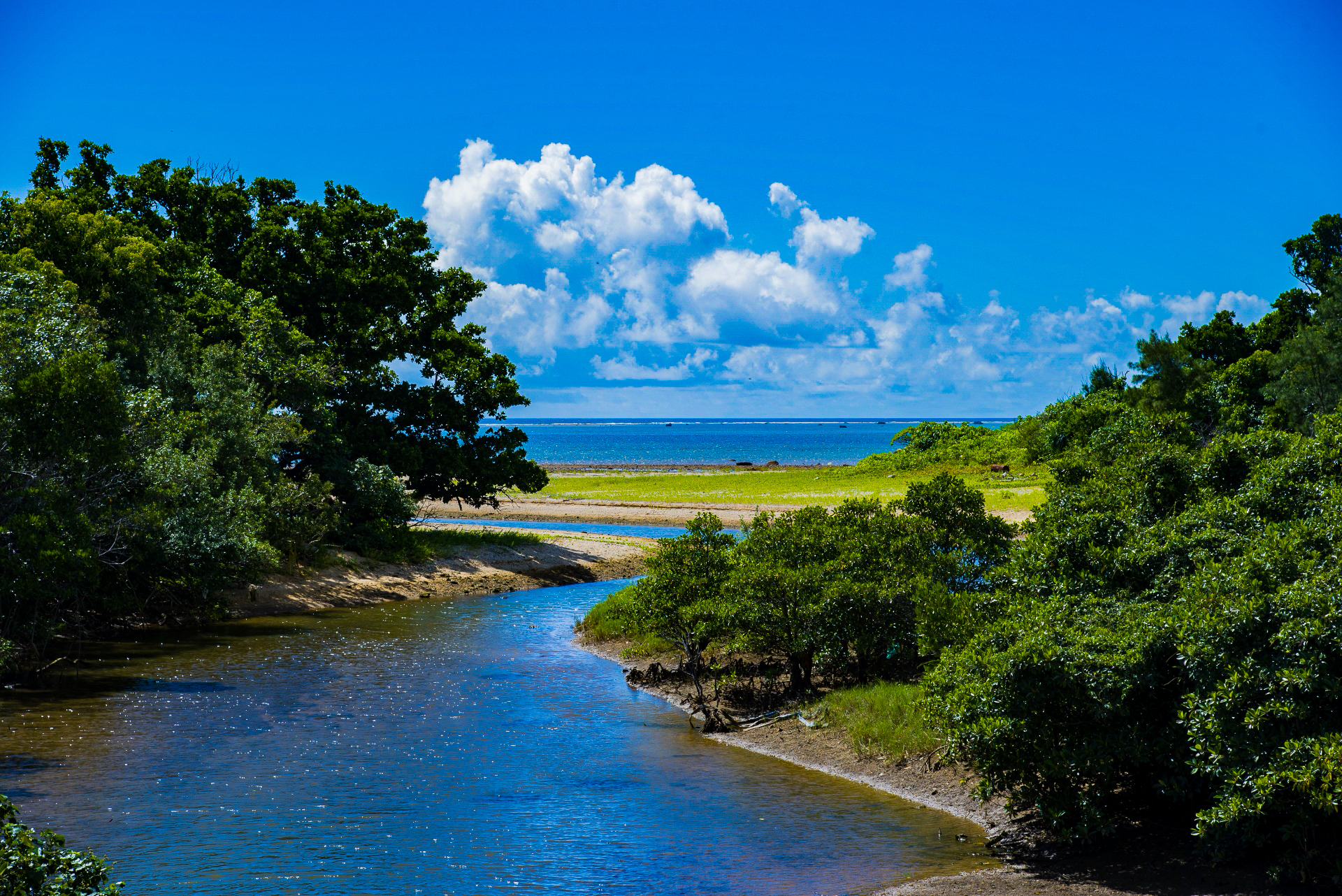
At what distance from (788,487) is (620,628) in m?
60.0

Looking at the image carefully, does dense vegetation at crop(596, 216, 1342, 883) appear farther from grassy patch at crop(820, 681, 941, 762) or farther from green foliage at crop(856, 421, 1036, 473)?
green foliage at crop(856, 421, 1036, 473)

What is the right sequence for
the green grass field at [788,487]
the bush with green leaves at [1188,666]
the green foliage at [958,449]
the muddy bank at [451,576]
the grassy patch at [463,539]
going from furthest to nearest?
the green foliage at [958,449]
the green grass field at [788,487]
the grassy patch at [463,539]
the muddy bank at [451,576]
the bush with green leaves at [1188,666]

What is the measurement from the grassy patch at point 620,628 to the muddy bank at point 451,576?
454 centimetres

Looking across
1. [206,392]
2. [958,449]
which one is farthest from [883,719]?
[958,449]

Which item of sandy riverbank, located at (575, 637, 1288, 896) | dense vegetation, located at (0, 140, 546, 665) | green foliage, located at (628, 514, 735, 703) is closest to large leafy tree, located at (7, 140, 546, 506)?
dense vegetation, located at (0, 140, 546, 665)

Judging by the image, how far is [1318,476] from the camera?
43.8ft

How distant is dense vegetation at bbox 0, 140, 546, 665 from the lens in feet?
71.6

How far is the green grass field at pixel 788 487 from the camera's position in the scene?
7056 cm

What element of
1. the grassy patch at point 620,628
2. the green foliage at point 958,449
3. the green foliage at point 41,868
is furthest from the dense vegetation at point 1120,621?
the green foliage at point 958,449

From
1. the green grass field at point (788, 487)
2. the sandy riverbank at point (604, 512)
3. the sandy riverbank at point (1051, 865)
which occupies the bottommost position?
the sandy riverbank at point (1051, 865)

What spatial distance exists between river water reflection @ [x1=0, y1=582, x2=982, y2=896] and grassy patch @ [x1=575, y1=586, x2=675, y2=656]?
1.63 metres

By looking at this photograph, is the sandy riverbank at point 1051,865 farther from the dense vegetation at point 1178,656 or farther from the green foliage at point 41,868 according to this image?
the green foliage at point 41,868

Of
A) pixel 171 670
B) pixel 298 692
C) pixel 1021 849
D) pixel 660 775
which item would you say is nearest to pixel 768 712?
pixel 660 775

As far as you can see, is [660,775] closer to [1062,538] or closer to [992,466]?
[1062,538]
